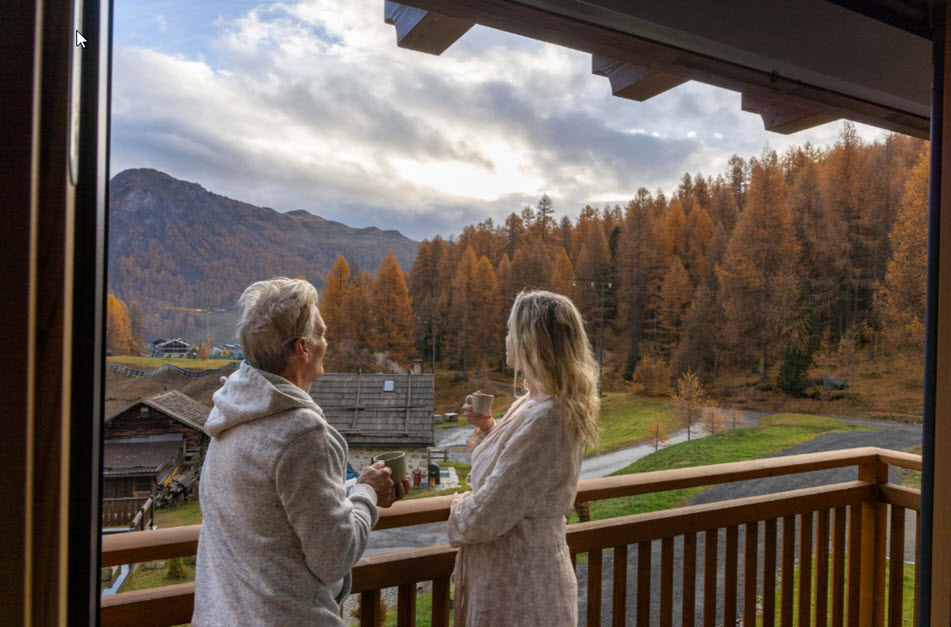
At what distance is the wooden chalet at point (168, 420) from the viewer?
1.21m

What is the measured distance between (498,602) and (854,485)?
1554 millimetres

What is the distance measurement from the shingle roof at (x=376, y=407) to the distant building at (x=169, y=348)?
38 cm

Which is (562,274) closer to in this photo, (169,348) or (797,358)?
(169,348)

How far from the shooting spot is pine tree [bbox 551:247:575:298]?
9.23 ft

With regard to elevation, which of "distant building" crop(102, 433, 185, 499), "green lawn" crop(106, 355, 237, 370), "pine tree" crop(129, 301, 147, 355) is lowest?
"distant building" crop(102, 433, 185, 499)

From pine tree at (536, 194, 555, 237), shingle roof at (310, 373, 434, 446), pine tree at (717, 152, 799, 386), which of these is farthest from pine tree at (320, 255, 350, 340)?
pine tree at (717, 152, 799, 386)

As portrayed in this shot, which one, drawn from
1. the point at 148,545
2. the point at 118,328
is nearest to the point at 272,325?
the point at 118,328

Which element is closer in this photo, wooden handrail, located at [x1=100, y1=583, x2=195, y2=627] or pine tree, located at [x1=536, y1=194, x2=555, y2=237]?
wooden handrail, located at [x1=100, y1=583, x2=195, y2=627]

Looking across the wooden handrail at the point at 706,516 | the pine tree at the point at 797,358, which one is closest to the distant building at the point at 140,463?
the wooden handrail at the point at 706,516

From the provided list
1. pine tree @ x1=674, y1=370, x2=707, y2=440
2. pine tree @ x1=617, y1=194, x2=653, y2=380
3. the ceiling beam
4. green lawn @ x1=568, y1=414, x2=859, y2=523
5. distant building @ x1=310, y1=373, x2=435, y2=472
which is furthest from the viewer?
pine tree @ x1=674, y1=370, x2=707, y2=440

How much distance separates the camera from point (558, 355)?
1264 millimetres

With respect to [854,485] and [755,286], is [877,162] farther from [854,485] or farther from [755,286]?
[854,485]

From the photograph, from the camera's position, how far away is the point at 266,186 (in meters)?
1.75

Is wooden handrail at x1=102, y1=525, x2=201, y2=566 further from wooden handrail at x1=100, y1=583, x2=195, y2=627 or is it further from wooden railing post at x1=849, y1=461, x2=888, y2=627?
wooden railing post at x1=849, y1=461, x2=888, y2=627
